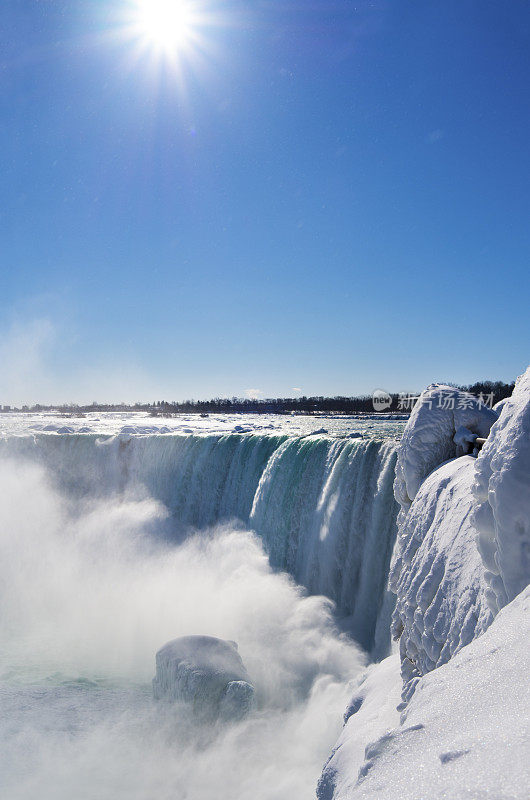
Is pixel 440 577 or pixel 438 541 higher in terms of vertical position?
pixel 438 541

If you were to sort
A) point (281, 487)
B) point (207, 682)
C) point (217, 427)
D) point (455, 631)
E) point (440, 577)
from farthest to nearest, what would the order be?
point (217, 427), point (281, 487), point (207, 682), point (440, 577), point (455, 631)

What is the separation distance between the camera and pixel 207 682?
737 cm

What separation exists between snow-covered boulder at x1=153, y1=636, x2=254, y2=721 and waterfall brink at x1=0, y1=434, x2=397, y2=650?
9.13 ft

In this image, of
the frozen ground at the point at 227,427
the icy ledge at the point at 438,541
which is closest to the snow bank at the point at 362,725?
the icy ledge at the point at 438,541

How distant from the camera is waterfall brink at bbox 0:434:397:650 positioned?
970 centimetres

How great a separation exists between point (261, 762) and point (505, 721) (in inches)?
264

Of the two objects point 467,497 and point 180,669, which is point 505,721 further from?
point 180,669

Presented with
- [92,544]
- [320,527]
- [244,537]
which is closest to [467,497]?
[320,527]

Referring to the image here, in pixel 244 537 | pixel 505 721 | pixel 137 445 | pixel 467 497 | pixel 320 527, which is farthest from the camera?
pixel 137 445

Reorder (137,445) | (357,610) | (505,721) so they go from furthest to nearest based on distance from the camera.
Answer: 1. (137,445)
2. (357,610)
3. (505,721)

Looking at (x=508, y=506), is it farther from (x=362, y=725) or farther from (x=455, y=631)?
(x=362, y=725)

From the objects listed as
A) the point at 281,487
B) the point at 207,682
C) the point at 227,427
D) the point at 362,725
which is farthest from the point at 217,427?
the point at 362,725

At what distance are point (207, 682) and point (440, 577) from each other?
5.48 meters

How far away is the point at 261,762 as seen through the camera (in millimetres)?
6621
